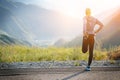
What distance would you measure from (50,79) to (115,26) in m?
136

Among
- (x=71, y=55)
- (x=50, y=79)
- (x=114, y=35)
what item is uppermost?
(x=114, y=35)

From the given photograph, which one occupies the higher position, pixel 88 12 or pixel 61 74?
pixel 88 12

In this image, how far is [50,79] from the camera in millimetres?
11062

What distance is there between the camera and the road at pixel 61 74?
11320mm

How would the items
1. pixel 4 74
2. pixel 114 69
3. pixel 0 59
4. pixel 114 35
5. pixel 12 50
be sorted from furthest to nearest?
pixel 114 35 → pixel 12 50 → pixel 0 59 → pixel 114 69 → pixel 4 74

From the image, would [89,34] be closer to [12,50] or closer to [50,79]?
[50,79]

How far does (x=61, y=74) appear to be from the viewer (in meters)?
12.1

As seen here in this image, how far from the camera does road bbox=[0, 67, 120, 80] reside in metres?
11.3

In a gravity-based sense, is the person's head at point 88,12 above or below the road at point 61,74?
above

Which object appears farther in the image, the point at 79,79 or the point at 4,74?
the point at 4,74

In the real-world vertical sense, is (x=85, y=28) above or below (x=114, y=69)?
above

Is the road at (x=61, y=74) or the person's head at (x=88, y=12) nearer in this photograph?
the road at (x=61, y=74)

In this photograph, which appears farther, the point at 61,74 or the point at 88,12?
the point at 88,12

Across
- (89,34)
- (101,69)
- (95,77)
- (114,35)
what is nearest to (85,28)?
(89,34)
